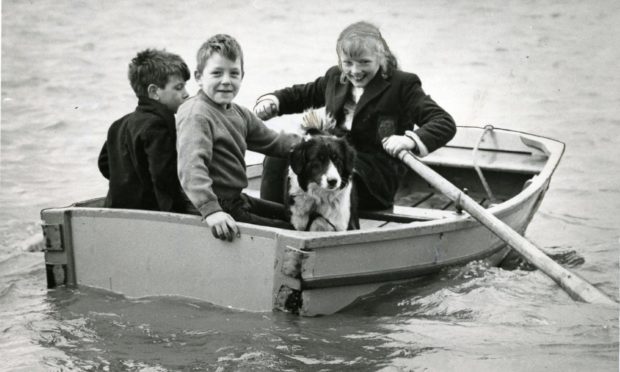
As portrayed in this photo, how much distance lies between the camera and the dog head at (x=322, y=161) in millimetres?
5117

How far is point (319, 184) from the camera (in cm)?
516

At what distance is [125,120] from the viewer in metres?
5.28

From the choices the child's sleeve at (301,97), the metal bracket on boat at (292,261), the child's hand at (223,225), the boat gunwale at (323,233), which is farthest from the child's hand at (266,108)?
the metal bracket on boat at (292,261)

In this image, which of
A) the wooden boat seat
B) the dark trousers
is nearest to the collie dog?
the dark trousers

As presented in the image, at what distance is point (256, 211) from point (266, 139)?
0.43m

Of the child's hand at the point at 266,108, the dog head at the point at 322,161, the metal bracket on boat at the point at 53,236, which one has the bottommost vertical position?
the metal bracket on boat at the point at 53,236

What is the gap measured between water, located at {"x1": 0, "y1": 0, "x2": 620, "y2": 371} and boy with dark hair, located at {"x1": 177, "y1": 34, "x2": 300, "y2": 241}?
59 cm

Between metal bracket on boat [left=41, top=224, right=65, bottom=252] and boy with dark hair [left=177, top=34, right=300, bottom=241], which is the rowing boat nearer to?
metal bracket on boat [left=41, top=224, right=65, bottom=252]

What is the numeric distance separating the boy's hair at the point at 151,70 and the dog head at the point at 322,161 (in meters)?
0.83

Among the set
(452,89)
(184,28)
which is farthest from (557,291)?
(184,28)

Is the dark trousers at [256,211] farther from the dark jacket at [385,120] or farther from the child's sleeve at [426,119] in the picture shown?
the child's sleeve at [426,119]

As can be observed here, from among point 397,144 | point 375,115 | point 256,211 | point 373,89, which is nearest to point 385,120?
point 375,115

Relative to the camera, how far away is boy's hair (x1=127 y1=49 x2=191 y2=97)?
522 cm

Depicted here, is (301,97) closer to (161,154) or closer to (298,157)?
(298,157)
